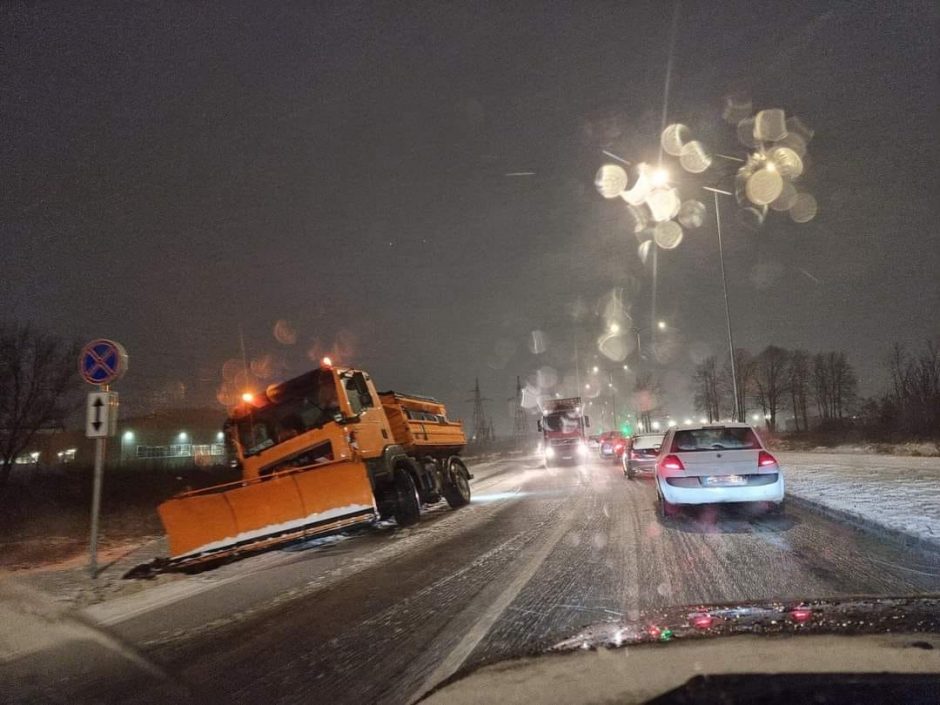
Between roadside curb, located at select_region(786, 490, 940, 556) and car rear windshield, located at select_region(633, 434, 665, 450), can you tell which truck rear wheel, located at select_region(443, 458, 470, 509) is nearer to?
car rear windshield, located at select_region(633, 434, 665, 450)

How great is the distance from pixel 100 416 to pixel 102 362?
33.0 inches

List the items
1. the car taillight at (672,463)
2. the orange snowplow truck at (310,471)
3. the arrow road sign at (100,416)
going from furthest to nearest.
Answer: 1. the car taillight at (672,463)
2. the orange snowplow truck at (310,471)
3. the arrow road sign at (100,416)

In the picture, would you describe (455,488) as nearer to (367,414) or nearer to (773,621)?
(367,414)

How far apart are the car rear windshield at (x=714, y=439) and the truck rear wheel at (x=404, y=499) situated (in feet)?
16.6

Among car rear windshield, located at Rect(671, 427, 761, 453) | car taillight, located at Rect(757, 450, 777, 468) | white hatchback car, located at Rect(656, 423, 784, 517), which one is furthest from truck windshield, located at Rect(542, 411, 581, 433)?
car taillight, located at Rect(757, 450, 777, 468)

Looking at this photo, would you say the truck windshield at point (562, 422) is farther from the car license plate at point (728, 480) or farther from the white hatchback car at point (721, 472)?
the car license plate at point (728, 480)

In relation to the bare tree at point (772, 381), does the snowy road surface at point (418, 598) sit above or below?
below

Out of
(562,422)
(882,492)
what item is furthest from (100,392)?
(562,422)

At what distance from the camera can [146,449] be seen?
209ft

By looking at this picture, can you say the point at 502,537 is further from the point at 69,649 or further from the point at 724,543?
the point at 69,649

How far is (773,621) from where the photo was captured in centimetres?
411

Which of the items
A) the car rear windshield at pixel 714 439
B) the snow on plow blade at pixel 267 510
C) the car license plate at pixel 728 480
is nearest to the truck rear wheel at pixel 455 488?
the snow on plow blade at pixel 267 510

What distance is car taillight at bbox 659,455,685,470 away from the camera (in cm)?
1125

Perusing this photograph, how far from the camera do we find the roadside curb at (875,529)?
8.21m
